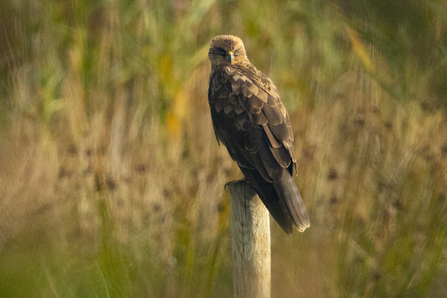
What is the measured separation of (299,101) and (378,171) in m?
0.67

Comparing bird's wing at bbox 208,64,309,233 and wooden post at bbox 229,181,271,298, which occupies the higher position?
bird's wing at bbox 208,64,309,233

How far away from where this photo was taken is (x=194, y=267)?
2764 mm

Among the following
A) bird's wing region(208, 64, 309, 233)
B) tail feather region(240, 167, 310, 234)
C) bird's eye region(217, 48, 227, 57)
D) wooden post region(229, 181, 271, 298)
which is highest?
bird's eye region(217, 48, 227, 57)

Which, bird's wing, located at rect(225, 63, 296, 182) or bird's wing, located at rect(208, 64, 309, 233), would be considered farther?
bird's wing, located at rect(225, 63, 296, 182)

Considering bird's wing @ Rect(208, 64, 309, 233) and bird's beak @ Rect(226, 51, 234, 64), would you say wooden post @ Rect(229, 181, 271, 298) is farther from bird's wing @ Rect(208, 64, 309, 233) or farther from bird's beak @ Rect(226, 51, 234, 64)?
bird's beak @ Rect(226, 51, 234, 64)

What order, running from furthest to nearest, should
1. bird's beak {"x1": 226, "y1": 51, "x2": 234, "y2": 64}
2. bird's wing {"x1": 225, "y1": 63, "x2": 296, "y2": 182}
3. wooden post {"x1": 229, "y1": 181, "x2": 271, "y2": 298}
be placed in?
bird's beak {"x1": 226, "y1": 51, "x2": 234, "y2": 64}
bird's wing {"x1": 225, "y1": 63, "x2": 296, "y2": 182}
wooden post {"x1": 229, "y1": 181, "x2": 271, "y2": 298}

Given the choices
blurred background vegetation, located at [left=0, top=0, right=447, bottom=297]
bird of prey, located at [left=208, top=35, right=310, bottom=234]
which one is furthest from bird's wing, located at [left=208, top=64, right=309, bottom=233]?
blurred background vegetation, located at [left=0, top=0, right=447, bottom=297]

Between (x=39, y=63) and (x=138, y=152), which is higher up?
(x=39, y=63)

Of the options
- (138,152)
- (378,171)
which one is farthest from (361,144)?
(138,152)

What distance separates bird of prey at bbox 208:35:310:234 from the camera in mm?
2236

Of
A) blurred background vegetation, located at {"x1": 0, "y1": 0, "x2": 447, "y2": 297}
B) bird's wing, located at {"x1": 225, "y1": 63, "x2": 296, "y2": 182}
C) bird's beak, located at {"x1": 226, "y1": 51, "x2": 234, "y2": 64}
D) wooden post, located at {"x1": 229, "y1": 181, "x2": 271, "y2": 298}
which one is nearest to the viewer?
wooden post, located at {"x1": 229, "y1": 181, "x2": 271, "y2": 298}

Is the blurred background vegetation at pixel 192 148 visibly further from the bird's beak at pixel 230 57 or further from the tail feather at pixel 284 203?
the tail feather at pixel 284 203

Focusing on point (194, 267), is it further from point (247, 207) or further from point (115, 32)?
point (115, 32)

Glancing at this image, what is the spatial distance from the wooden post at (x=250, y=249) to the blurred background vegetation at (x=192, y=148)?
0.57 meters
